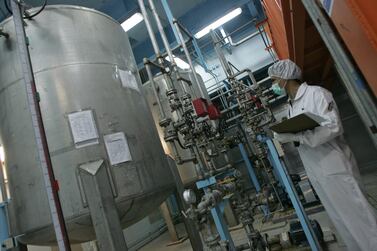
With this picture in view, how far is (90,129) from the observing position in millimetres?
1664

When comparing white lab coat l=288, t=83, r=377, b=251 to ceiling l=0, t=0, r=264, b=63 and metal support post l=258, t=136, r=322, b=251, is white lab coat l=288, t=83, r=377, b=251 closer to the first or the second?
metal support post l=258, t=136, r=322, b=251

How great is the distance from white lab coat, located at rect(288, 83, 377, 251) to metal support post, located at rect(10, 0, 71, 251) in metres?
1.54

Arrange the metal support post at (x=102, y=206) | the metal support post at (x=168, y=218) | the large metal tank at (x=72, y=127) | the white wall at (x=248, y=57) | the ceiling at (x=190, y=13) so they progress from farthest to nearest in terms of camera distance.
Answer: the white wall at (x=248, y=57), the ceiling at (x=190, y=13), the metal support post at (x=168, y=218), the large metal tank at (x=72, y=127), the metal support post at (x=102, y=206)

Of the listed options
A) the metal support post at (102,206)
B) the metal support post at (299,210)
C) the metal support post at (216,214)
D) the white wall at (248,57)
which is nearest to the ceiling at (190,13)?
the white wall at (248,57)

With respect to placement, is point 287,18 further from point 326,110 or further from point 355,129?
point 355,129

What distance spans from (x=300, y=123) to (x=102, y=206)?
131 centimetres

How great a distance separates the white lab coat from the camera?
5.45 ft

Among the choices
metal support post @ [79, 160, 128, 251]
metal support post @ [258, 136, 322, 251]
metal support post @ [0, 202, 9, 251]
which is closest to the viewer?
metal support post @ [79, 160, 128, 251]

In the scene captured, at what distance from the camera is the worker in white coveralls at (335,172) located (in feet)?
5.46

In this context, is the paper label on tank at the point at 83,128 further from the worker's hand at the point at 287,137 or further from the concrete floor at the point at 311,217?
the concrete floor at the point at 311,217

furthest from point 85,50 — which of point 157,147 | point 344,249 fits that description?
point 344,249

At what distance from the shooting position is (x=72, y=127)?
1636 millimetres

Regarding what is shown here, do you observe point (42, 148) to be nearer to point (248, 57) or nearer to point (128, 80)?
point (128, 80)

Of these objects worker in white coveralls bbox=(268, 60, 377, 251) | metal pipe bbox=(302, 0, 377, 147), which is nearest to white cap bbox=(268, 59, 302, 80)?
worker in white coveralls bbox=(268, 60, 377, 251)
